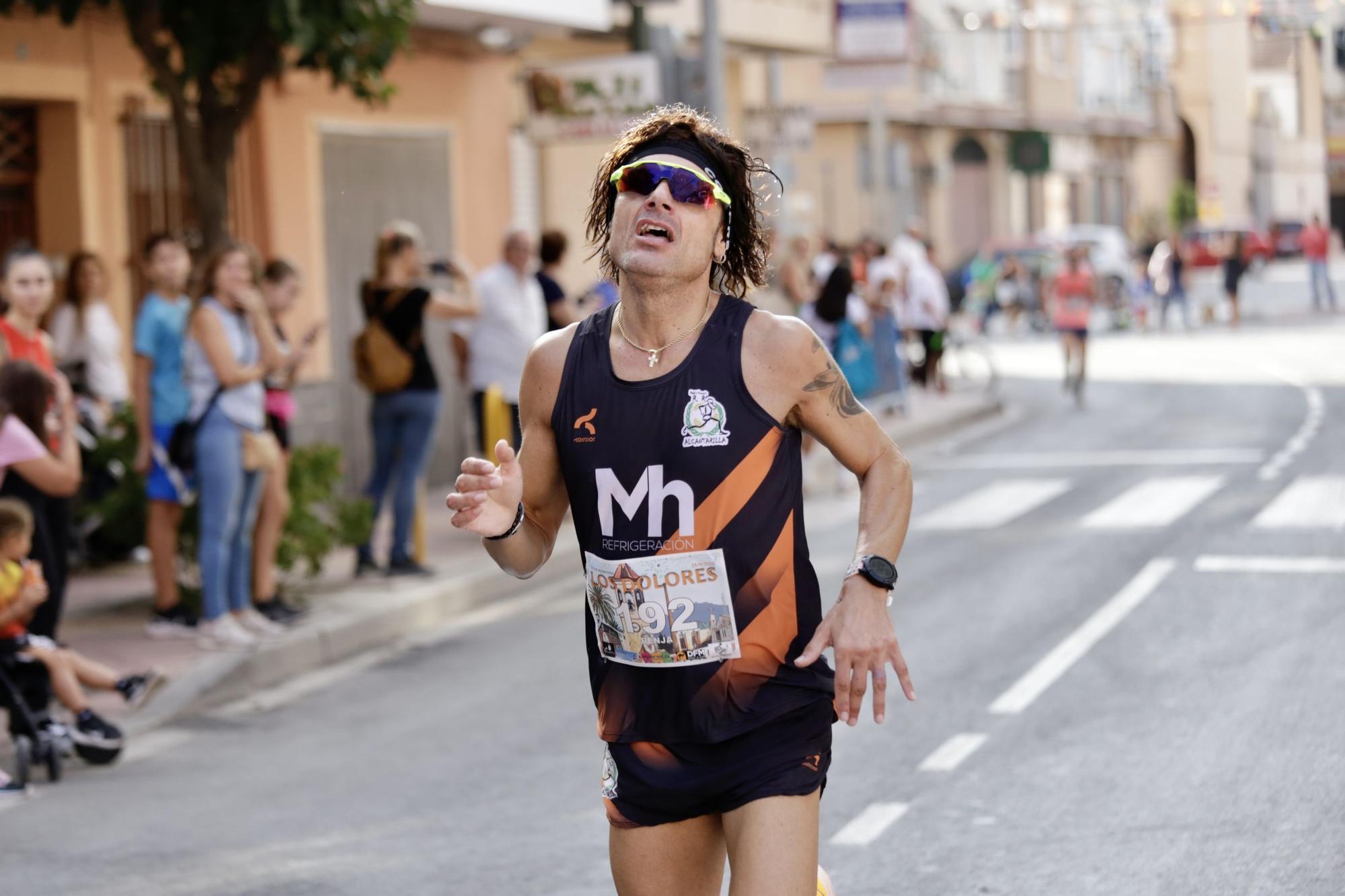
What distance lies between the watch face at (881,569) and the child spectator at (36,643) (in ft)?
14.8

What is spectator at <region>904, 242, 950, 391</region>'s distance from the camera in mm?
23406

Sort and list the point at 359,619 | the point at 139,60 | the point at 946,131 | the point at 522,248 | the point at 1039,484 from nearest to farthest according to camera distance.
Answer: the point at 359,619
the point at 522,248
the point at 139,60
the point at 1039,484
the point at 946,131

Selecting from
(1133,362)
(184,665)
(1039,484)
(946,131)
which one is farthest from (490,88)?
(946,131)

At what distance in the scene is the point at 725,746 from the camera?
151 inches

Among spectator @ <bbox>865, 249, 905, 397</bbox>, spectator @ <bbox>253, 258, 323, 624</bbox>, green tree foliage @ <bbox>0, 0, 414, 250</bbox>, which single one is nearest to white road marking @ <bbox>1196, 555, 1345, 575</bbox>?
spectator @ <bbox>253, 258, 323, 624</bbox>

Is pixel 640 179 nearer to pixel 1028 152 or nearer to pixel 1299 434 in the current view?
pixel 1299 434

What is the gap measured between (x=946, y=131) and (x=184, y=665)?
142ft

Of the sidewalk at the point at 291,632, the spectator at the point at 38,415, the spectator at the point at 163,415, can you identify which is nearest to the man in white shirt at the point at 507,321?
the sidewalk at the point at 291,632

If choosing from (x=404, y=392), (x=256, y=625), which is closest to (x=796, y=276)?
(x=404, y=392)

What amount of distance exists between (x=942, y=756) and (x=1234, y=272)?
1300 inches

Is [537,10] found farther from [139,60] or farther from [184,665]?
[184,665]

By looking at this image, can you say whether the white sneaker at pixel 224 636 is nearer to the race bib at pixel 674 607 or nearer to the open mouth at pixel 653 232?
the race bib at pixel 674 607

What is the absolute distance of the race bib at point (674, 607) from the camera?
3826 mm

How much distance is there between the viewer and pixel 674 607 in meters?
3.84
